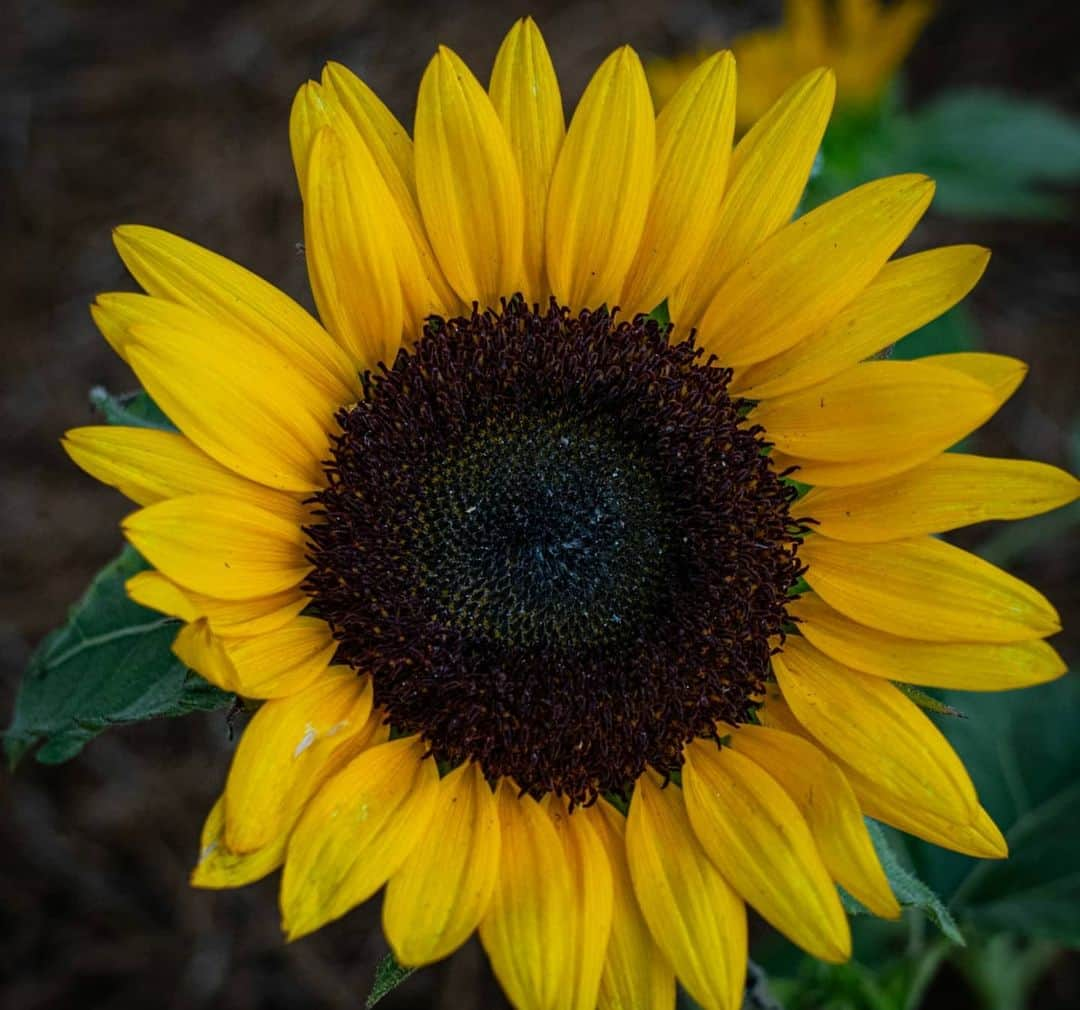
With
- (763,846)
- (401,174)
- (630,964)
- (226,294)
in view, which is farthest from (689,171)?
(630,964)

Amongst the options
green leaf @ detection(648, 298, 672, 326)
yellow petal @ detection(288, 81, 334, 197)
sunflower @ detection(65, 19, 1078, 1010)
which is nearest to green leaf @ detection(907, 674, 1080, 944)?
sunflower @ detection(65, 19, 1078, 1010)

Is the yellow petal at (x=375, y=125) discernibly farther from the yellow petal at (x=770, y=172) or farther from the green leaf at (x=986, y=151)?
the green leaf at (x=986, y=151)

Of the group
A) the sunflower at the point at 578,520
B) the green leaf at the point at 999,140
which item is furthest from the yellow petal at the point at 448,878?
the green leaf at the point at 999,140

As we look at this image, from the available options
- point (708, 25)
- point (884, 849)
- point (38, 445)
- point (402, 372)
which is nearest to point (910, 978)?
point (884, 849)

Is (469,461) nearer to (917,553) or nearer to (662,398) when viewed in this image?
(662,398)

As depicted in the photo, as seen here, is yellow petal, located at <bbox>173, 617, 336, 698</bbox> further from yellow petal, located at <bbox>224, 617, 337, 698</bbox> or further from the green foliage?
the green foliage
